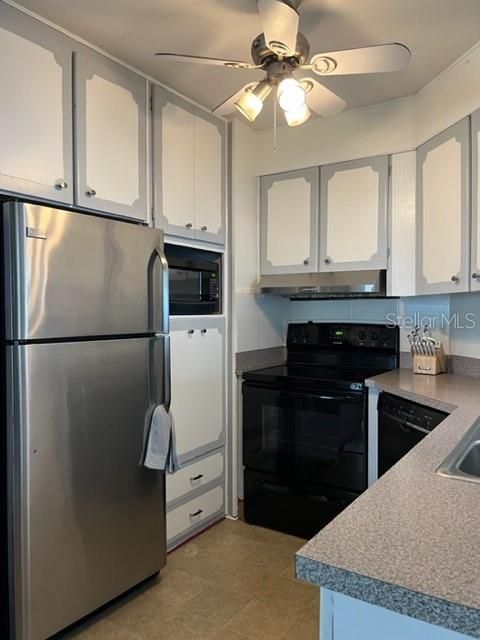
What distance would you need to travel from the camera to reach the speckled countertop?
639 millimetres

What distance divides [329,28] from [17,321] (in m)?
1.61

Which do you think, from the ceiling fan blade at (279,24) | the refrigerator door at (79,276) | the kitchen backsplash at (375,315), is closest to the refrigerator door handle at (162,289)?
the refrigerator door at (79,276)

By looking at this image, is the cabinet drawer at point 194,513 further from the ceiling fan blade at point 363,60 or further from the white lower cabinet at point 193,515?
the ceiling fan blade at point 363,60

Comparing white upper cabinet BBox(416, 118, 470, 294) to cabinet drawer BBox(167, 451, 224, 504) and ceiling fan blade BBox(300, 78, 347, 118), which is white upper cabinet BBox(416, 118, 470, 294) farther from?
cabinet drawer BBox(167, 451, 224, 504)

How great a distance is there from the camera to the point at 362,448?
8.09 feet

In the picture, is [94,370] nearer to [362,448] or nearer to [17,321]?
[17,321]

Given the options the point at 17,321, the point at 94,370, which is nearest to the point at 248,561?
the point at 94,370

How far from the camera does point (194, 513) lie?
2.62m

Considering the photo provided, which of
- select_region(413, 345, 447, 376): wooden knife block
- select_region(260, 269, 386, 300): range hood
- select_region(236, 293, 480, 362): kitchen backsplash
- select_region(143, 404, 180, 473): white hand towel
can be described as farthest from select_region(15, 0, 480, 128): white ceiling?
select_region(143, 404, 180, 473): white hand towel

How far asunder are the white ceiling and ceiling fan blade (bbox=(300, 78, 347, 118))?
0.83 feet

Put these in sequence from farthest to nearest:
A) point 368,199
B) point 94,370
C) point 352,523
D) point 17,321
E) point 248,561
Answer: point 368,199
point 248,561
point 94,370
point 17,321
point 352,523

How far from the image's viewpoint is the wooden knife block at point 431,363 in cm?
255

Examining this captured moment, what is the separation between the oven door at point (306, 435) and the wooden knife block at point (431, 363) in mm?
403

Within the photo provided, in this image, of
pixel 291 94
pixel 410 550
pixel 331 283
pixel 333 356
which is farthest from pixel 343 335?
pixel 410 550
